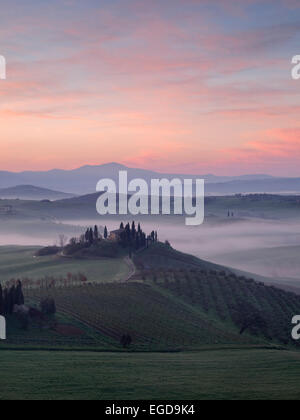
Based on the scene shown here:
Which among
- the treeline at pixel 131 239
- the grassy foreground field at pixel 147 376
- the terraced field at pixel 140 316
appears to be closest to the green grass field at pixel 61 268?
the treeline at pixel 131 239

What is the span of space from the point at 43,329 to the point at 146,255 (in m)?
93.4

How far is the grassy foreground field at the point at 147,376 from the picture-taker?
3753 cm

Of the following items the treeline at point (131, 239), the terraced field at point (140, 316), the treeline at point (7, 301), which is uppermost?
the treeline at point (131, 239)

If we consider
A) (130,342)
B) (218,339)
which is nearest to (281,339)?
(218,339)

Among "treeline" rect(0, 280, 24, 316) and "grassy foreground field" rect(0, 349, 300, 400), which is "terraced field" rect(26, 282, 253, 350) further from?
"grassy foreground field" rect(0, 349, 300, 400)

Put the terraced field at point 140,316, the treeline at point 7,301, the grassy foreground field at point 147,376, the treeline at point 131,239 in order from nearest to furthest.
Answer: the grassy foreground field at point 147,376 < the terraced field at point 140,316 < the treeline at point 7,301 < the treeline at point 131,239

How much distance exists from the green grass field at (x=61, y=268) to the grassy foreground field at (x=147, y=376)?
6827cm

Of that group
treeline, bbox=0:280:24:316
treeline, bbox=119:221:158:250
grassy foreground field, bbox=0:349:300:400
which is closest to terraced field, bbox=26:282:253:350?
treeline, bbox=0:280:24:316

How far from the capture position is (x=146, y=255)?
163375 mm

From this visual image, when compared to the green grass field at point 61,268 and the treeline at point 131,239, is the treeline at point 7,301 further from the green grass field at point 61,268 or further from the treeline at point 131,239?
the treeline at point 131,239

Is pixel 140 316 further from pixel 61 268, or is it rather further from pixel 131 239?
pixel 131 239

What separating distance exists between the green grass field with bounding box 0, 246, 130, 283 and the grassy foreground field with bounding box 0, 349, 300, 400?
2688 inches

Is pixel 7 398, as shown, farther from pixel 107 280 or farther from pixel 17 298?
pixel 107 280

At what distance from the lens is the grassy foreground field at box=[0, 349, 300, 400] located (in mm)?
37531
